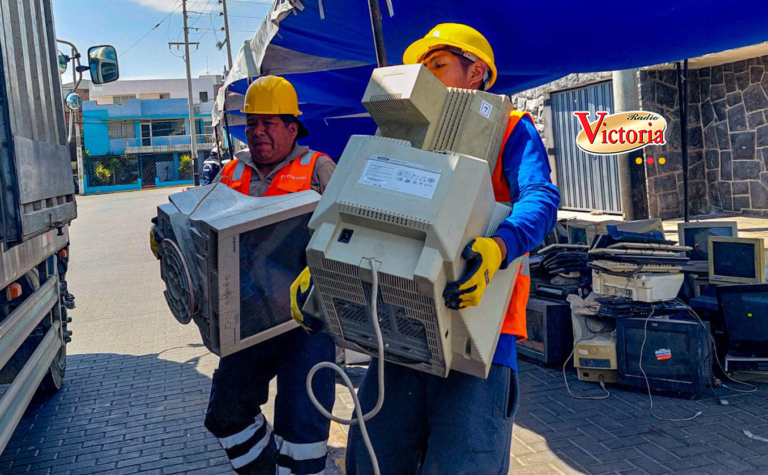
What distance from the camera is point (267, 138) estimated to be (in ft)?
10.7

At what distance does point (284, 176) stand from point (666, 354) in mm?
3069

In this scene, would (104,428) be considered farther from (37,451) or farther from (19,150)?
(19,150)

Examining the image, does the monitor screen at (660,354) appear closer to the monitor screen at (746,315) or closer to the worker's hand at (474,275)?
the monitor screen at (746,315)

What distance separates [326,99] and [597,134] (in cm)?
458

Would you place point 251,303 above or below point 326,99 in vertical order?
below

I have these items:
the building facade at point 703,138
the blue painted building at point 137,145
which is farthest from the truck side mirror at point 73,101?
the blue painted building at point 137,145

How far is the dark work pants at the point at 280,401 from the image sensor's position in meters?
2.98

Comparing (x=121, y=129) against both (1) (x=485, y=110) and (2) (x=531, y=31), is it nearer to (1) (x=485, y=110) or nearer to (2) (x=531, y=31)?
(2) (x=531, y=31)

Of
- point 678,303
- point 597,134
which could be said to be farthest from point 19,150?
point 597,134

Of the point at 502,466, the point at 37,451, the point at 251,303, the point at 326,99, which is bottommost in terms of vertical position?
the point at 37,451

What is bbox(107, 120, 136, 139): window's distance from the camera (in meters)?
58.4

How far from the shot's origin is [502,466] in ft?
6.74

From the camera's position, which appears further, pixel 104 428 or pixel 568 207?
pixel 568 207

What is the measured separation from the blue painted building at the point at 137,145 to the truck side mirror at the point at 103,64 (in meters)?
52.7
